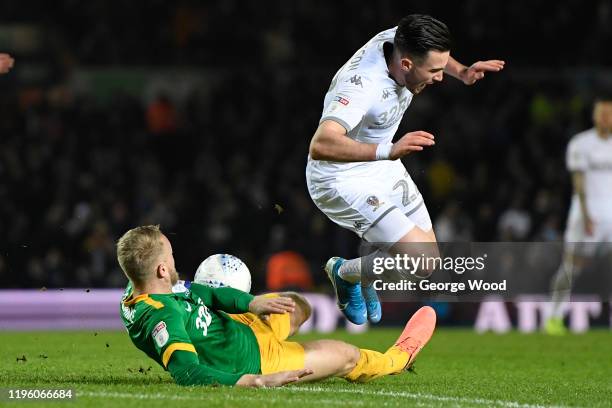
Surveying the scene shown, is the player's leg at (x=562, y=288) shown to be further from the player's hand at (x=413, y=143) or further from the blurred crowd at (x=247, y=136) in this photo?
the player's hand at (x=413, y=143)

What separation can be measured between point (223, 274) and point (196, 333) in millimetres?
925

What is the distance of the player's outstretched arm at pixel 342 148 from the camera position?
697 centimetres

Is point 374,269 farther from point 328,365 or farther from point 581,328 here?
point 581,328

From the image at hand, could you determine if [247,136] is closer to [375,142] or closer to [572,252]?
[572,252]

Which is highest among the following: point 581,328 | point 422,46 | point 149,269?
point 422,46

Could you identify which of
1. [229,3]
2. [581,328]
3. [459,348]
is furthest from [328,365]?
[229,3]

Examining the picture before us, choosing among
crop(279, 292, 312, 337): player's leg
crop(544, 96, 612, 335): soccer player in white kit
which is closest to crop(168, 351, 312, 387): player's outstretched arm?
crop(279, 292, 312, 337): player's leg

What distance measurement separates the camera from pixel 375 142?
314 inches

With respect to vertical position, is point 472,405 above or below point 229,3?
below

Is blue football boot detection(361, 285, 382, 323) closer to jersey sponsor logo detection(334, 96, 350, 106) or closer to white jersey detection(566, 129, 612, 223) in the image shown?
jersey sponsor logo detection(334, 96, 350, 106)

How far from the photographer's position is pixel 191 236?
14.9m

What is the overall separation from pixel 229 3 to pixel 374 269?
478 inches

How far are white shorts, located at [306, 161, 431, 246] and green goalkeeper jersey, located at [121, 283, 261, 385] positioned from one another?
155cm

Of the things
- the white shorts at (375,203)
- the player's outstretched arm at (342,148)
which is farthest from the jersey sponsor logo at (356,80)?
the white shorts at (375,203)
